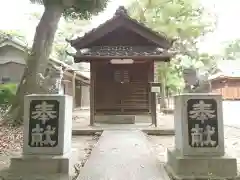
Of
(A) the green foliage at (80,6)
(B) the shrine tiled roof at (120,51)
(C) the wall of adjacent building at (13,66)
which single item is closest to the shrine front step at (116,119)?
(B) the shrine tiled roof at (120,51)

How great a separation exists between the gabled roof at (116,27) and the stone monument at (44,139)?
683 centimetres

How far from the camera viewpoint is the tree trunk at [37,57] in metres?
11.4

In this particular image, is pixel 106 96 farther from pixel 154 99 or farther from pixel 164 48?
pixel 164 48

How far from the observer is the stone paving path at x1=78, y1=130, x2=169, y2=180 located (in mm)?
4730

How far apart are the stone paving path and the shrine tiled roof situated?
424 cm

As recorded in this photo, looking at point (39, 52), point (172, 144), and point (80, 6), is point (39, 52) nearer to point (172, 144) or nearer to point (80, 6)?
point (80, 6)

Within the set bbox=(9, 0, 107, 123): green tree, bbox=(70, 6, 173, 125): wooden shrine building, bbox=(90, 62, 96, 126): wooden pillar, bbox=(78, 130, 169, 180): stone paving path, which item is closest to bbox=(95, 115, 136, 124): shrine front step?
bbox=(70, 6, 173, 125): wooden shrine building

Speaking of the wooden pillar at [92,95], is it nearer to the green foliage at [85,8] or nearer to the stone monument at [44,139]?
the green foliage at [85,8]

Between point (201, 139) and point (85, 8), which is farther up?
point (85, 8)

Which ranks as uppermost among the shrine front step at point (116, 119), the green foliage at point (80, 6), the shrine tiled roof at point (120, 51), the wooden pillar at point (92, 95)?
the green foliage at point (80, 6)

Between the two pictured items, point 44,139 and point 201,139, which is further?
point 44,139

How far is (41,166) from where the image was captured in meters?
5.04

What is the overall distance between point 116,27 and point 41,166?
817cm

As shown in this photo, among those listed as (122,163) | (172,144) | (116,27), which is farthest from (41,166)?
(116,27)
